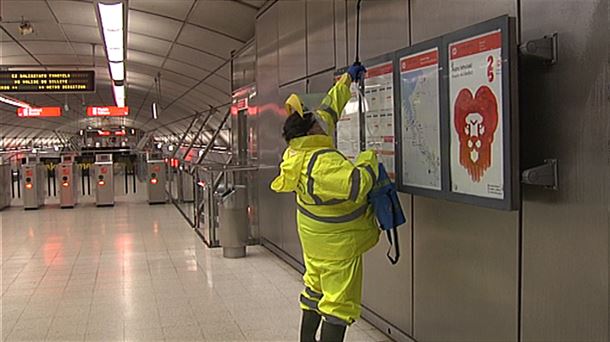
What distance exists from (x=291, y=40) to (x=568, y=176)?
14.6 feet

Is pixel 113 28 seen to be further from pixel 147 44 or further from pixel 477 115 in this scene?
pixel 477 115

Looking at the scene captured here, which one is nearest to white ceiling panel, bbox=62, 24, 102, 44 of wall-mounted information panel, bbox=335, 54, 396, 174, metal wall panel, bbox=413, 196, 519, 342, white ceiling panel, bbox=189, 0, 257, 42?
white ceiling panel, bbox=189, 0, 257, 42

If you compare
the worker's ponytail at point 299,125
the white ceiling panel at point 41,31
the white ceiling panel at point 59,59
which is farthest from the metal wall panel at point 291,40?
the white ceiling panel at point 59,59

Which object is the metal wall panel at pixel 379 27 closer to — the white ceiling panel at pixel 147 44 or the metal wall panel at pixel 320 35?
the metal wall panel at pixel 320 35

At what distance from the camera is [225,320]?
15.0ft

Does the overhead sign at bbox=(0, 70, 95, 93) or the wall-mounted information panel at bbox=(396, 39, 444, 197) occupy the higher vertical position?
the overhead sign at bbox=(0, 70, 95, 93)

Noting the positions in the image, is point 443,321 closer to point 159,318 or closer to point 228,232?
point 159,318

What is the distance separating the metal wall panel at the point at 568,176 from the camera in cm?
223

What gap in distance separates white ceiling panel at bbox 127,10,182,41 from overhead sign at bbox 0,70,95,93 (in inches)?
71.0

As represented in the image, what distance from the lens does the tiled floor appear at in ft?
14.3

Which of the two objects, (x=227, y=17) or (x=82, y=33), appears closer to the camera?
(x=227, y=17)

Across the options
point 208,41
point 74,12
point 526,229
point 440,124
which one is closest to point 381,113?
point 440,124

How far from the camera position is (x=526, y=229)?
8.73ft

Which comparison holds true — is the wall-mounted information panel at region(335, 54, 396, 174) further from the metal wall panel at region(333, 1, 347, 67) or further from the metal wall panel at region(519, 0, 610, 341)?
the metal wall panel at region(519, 0, 610, 341)
